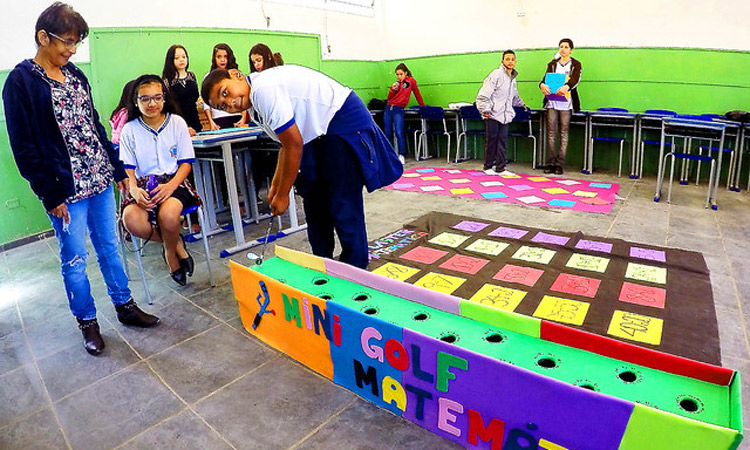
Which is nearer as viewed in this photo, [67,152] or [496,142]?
[67,152]

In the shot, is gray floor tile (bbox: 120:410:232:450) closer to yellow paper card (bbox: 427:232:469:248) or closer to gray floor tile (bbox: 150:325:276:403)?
gray floor tile (bbox: 150:325:276:403)

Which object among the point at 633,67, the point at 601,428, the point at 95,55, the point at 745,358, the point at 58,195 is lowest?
the point at 745,358

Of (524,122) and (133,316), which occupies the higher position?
(524,122)

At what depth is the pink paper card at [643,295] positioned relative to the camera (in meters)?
2.41

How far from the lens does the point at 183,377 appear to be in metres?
2.01

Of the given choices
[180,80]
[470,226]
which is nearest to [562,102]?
[470,226]

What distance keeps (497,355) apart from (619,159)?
5356 millimetres

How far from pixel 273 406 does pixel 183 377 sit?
1.60 feet

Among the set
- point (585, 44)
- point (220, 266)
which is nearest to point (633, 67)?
point (585, 44)

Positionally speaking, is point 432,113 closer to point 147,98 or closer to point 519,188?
point 519,188

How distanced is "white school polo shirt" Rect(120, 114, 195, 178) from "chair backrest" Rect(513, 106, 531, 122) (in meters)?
4.53

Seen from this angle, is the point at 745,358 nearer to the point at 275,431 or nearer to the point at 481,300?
the point at 481,300

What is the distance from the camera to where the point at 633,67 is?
5707mm

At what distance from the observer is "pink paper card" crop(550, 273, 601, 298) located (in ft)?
8.41
